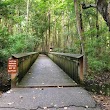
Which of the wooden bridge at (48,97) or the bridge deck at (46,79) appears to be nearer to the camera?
the wooden bridge at (48,97)

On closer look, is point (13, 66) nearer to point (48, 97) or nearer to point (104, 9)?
point (48, 97)

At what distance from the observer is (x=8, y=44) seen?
16500 millimetres

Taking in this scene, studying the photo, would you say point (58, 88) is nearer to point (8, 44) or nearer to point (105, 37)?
point (8, 44)

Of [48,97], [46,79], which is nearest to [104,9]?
[48,97]

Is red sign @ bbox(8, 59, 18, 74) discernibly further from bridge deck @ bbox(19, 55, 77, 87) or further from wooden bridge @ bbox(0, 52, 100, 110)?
bridge deck @ bbox(19, 55, 77, 87)

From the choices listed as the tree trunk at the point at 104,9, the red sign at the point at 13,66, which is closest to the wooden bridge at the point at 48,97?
the red sign at the point at 13,66

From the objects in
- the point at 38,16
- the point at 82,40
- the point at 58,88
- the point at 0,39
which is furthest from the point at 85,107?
the point at 38,16

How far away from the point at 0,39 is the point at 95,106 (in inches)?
438

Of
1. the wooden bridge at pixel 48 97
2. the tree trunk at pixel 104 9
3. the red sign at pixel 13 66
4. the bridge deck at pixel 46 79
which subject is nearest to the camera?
the wooden bridge at pixel 48 97

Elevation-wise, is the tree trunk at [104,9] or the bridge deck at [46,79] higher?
the tree trunk at [104,9]

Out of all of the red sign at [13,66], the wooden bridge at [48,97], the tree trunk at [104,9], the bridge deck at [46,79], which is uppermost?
the tree trunk at [104,9]

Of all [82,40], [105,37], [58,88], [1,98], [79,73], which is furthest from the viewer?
[105,37]

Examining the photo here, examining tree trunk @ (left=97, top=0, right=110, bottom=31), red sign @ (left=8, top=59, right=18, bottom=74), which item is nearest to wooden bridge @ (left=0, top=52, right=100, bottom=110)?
red sign @ (left=8, top=59, right=18, bottom=74)

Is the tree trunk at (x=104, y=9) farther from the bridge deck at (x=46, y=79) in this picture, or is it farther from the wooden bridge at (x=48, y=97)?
the bridge deck at (x=46, y=79)
